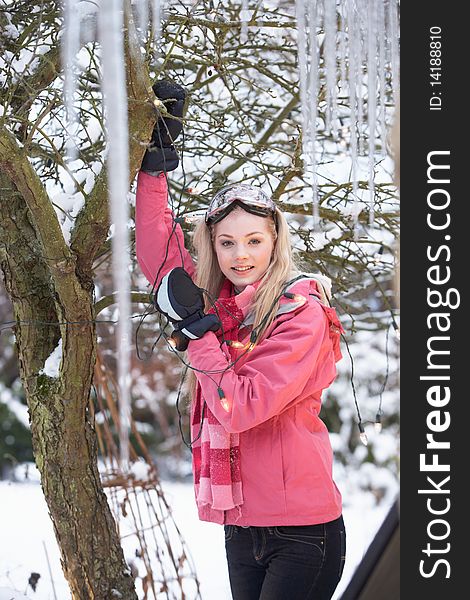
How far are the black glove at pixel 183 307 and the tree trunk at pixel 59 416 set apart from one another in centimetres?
56

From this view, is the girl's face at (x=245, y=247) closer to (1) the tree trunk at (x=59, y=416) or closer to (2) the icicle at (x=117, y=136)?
(2) the icicle at (x=117, y=136)

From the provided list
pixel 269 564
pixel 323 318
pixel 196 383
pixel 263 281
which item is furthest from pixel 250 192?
pixel 269 564

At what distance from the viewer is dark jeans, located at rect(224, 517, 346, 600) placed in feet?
6.23

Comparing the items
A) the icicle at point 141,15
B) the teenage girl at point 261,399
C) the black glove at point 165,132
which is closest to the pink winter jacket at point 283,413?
the teenage girl at point 261,399

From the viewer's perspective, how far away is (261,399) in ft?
6.00

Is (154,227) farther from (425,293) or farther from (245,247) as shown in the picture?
(425,293)

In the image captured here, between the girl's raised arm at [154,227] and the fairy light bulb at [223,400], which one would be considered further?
the girl's raised arm at [154,227]

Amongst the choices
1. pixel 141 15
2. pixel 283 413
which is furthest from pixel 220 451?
pixel 141 15

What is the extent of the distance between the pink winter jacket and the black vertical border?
19cm

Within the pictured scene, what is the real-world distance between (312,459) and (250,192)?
68cm

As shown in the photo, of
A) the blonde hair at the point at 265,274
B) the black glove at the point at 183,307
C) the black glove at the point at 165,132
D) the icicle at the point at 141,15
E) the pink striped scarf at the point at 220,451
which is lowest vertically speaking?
the pink striped scarf at the point at 220,451

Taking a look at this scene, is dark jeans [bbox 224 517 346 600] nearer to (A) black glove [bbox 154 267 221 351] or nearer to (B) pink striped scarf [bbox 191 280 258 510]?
(B) pink striped scarf [bbox 191 280 258 510]

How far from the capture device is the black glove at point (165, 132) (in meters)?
2.09

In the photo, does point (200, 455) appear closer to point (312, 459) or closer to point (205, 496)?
point (205, 496)
